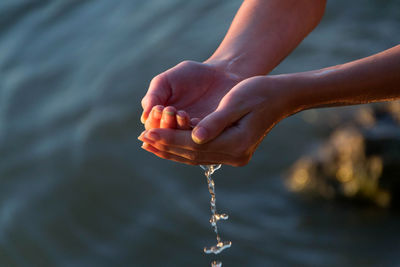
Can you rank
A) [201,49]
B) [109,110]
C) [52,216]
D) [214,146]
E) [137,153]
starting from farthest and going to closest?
[201,49]
[109,110]
[137,153]
[52,216]
[214,146]

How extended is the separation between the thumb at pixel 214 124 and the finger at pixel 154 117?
17 cm

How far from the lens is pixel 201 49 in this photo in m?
4.79

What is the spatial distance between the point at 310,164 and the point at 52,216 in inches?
78.1

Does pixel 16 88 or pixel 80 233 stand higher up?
pixel 16 88

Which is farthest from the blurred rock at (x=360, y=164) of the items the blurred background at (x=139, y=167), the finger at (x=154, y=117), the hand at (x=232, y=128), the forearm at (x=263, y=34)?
the finger at (x=154, y=117)

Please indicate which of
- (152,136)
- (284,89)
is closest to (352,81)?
(284,89)

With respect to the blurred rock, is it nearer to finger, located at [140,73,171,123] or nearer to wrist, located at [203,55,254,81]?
wrist, located at [203,55,254,81]

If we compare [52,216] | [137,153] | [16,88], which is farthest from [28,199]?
[16,88]

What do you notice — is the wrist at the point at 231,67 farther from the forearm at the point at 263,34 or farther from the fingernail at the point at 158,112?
the fingernail at the point at 158,112

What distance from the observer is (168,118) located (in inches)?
70.4

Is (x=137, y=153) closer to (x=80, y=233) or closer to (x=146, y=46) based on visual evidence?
(x=80, y=233)

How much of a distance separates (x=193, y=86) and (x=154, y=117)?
0.36 m

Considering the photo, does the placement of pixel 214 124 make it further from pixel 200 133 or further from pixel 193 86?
pixel 193 86


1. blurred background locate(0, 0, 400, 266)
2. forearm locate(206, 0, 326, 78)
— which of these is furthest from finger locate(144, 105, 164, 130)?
blurred background locate(0, 0, 400, 266)
